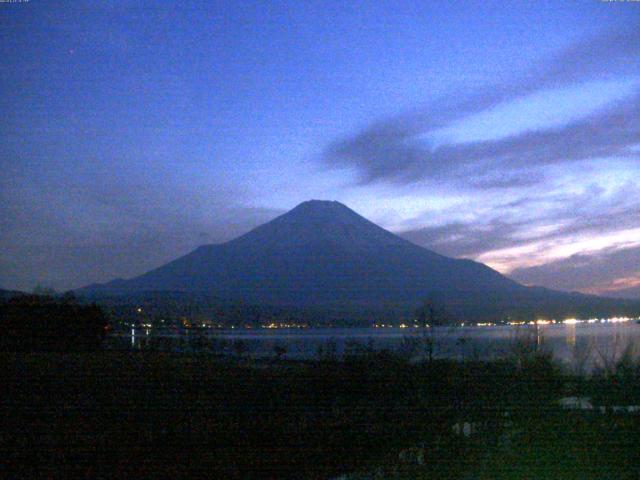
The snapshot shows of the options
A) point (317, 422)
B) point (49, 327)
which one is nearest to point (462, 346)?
point (317, 422)

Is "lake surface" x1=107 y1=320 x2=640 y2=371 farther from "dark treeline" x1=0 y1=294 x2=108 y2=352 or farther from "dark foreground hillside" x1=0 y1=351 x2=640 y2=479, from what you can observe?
"dark treeline" x1=0 y1=294 x2=108 y2=352

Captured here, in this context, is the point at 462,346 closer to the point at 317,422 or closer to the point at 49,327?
the point at 317,422

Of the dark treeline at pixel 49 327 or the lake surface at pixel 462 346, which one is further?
the dark treeline at pixel 49 327

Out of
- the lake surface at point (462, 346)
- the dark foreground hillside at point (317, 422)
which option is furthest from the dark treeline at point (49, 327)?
the dark foreground hillside at point (317, 422)

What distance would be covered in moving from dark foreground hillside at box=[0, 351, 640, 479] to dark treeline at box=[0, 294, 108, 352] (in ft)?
23.0

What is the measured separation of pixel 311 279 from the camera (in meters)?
74.6

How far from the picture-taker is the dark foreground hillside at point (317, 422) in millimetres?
8789

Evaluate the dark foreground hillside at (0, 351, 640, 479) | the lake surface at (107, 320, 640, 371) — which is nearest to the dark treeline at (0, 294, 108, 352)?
the lake surface at (107, 320, 640, 371)

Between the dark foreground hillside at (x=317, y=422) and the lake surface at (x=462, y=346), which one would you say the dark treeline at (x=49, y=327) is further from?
the dark foreground hillside at (x=317, y=422)

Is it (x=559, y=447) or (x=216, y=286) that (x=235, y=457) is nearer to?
(x=559, y=447)

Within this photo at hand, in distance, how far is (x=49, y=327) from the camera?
26.0m

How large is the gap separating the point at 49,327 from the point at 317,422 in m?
16.8

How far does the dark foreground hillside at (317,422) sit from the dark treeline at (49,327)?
23.0ft

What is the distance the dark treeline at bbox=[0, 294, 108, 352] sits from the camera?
24.5 m
